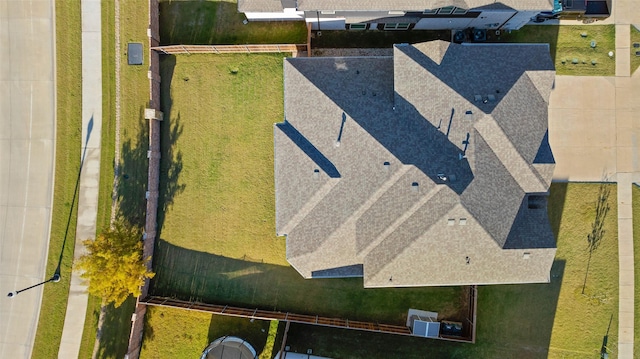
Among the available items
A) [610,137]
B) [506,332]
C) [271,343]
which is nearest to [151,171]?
[271,343]

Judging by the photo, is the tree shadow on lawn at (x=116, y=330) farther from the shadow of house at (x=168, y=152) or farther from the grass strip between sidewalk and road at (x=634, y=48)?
the grass strip between sidewalk and road at (x=634, y=48)

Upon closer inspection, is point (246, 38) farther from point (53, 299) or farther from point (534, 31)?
point (53, 299)

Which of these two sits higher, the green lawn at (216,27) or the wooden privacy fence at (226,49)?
the green lawn at (216,27)

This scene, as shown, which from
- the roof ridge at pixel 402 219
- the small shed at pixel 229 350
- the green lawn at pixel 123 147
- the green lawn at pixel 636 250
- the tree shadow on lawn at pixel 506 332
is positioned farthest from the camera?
the green lawn at pixel 123 147

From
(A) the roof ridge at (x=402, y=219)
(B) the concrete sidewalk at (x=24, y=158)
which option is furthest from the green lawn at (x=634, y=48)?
(B) the concrete sidewalk at (x=24, y=158)

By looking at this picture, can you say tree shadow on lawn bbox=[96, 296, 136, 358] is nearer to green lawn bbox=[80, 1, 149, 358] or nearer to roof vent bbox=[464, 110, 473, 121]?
green lawn bbox=[80, 1, 149, 358]
